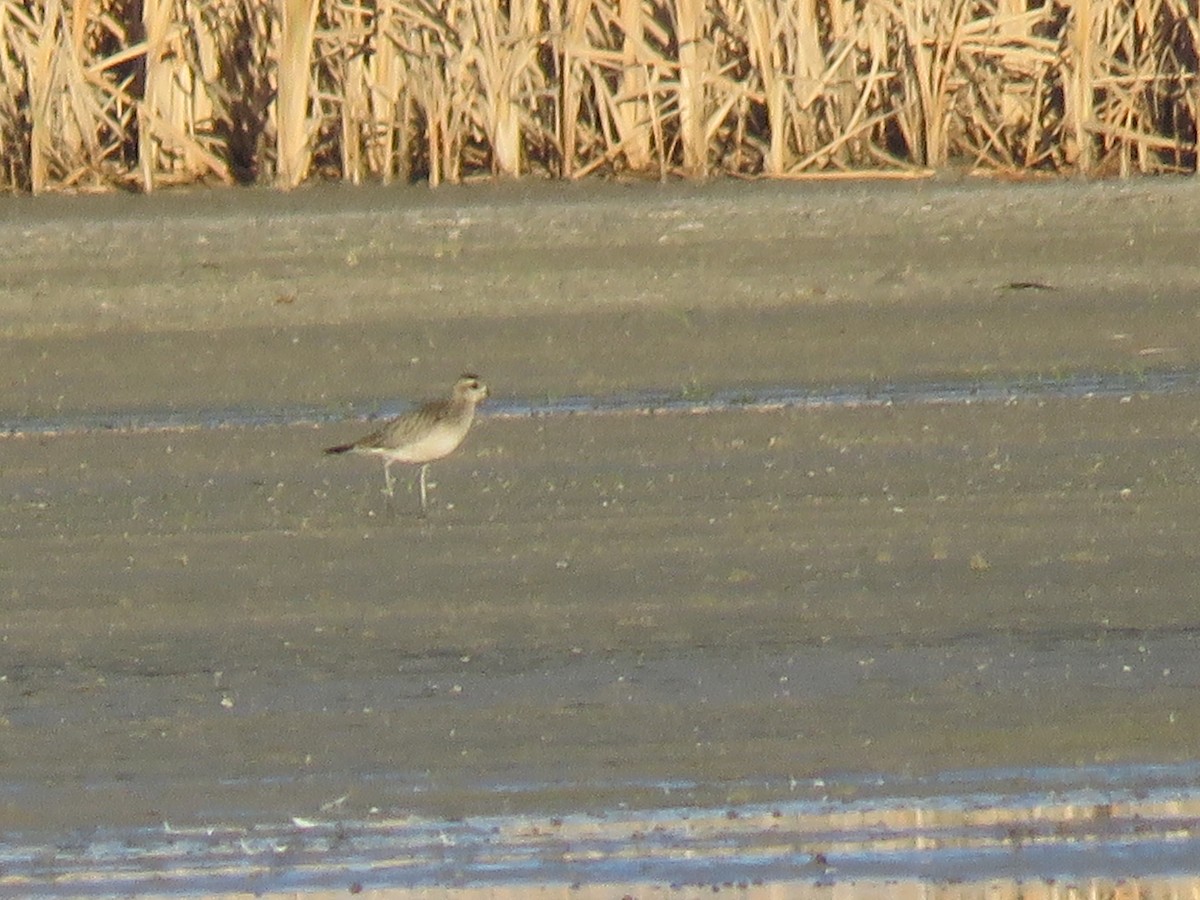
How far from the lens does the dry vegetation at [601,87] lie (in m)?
12.7

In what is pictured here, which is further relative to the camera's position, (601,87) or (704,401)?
(601,87)

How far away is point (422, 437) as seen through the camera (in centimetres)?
887

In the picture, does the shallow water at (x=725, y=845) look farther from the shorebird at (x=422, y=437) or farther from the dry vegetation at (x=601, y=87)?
the dry vegetation at (x=601, y=87)

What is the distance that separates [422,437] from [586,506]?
2.21ft

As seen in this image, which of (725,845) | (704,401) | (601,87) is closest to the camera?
(725,845)

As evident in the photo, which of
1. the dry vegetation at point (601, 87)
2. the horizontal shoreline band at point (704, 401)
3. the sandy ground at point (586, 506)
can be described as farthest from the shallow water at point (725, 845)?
the dry vegetation at point (601, 87)

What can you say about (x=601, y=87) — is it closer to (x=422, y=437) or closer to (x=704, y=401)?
(x=704, y=401)

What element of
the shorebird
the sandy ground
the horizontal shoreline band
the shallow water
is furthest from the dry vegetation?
the shallow water

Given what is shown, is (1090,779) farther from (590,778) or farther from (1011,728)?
(590,778)

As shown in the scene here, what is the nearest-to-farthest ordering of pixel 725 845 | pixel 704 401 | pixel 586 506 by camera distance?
pixel 725 845, pixel 586 506, pixel 704 401

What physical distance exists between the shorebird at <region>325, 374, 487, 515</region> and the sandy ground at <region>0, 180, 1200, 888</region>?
13 centimetres

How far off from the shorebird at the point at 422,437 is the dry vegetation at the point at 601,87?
3.67m

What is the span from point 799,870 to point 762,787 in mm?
608

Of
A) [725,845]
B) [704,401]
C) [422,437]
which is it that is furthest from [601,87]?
[725,845]
